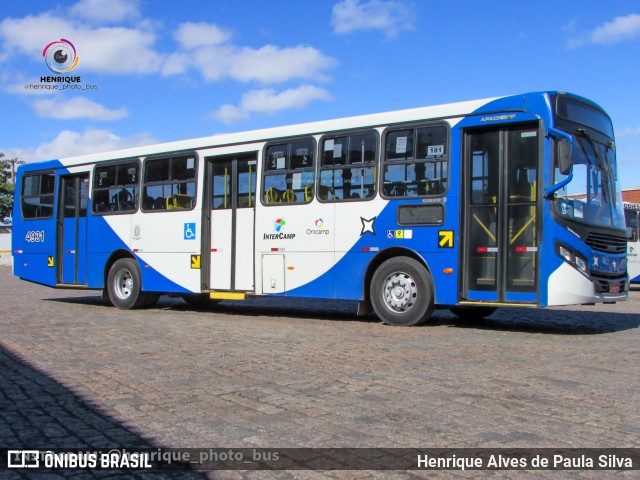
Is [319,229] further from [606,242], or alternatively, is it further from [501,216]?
[606,242]

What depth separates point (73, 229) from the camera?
15953mm

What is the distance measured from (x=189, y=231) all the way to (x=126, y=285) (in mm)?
2324

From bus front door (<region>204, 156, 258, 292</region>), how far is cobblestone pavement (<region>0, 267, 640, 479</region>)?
1917 mm

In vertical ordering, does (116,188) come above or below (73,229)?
above

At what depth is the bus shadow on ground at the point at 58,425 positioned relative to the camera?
4121 mm

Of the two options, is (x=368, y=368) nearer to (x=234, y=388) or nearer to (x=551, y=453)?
(x=234, y=388)

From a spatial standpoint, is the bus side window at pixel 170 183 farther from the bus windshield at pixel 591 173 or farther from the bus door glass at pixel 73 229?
the bus windshield at pixel 591 173

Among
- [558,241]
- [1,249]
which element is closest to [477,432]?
[558,241]

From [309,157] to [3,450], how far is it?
835 centimetres

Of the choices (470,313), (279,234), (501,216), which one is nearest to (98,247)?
(279,234)

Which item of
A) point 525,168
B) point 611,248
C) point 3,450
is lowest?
point 3,450

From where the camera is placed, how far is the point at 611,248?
1032 centimetres

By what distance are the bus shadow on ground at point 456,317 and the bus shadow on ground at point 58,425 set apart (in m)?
6.54

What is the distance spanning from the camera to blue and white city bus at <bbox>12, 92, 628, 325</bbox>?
32.5 feet
